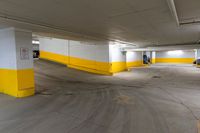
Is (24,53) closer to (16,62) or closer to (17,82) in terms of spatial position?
(16,62)

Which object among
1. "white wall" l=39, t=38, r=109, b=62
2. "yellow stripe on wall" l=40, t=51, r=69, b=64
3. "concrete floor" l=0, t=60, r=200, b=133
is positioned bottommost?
"concrete floor" l=0, t=60, r=200, b=133

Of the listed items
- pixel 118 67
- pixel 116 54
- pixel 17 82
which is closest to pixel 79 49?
pixel 116 54

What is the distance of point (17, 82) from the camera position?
15.0 feet

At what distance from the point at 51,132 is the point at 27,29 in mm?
3606

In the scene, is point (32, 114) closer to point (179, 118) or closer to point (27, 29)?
point (27, 29)

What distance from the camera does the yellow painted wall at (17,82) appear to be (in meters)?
4.57

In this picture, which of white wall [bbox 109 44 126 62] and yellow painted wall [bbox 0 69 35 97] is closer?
yellow painted wall [bbox 0 69 35 97]

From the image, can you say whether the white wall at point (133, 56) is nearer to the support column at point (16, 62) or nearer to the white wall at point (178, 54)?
the white wall at point (178, 54)

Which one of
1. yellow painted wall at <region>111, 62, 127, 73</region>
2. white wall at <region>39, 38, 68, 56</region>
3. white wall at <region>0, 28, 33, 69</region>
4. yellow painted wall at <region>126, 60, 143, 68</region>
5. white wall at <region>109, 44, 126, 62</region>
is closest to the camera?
white wall at <region>0, 28, 33, 69</region>

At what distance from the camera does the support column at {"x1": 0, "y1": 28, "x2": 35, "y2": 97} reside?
453 cm

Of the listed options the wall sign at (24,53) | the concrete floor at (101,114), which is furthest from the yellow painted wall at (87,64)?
the wall sign at (24,53)

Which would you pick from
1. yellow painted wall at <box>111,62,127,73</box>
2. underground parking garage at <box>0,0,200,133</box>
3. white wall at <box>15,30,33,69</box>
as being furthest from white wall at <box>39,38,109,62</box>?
underground parking garage at <box>0,0,200,133</box>

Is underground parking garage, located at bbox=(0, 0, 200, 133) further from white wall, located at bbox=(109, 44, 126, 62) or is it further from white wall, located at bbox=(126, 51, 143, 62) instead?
white wall, located at bbox=(126, 51, 143, 62)

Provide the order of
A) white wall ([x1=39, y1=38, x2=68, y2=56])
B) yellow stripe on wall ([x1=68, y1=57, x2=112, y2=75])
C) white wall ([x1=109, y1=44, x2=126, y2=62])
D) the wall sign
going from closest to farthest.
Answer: the wall sign, yellow stripe on wall ([x1=68, y1=57, x2=112, y2=75]), white wall ([x1=109, y1=44, x2=126, y2=62]), white wall ([x1=39, y1=38, x2=68, y2=56])
